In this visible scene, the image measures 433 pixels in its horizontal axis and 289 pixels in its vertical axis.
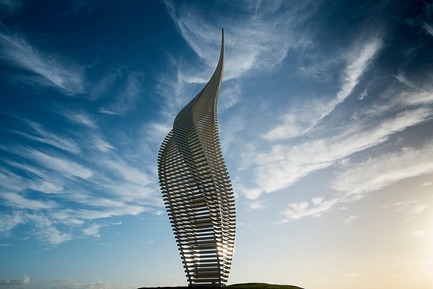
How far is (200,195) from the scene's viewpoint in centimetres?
1686

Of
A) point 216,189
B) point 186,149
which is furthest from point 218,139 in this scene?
point 216,189

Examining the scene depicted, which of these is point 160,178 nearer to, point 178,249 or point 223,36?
point 178,249

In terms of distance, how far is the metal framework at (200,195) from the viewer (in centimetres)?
1645

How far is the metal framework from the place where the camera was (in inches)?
648

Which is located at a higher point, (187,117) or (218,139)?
(187,117)

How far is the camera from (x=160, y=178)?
19516 mm

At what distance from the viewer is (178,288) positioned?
15820mm

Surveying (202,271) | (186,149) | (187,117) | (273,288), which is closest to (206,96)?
(187,117)

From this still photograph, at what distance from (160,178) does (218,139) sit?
4.07m

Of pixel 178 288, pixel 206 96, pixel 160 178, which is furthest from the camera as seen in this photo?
pixel 206 96

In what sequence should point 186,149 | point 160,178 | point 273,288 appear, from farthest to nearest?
point 160,178 → point 186,149 → point 273,288

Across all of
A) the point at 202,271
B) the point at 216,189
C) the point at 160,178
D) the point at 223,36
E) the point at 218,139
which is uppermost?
the point at 223,36

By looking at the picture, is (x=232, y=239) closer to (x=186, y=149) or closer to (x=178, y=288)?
(x=178, y=288)

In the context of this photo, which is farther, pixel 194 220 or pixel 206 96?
pixel 206 96
